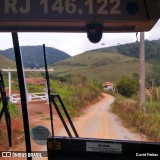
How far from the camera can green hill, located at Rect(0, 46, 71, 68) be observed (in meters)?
2.25

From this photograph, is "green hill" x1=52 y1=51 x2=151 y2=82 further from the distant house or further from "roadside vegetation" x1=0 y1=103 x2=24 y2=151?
"roadside vegetation" x1=0 y1=103 x2=24 y2=151

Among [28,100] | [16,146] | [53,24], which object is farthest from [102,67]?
[53,24]

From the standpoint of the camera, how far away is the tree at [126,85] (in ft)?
9.31

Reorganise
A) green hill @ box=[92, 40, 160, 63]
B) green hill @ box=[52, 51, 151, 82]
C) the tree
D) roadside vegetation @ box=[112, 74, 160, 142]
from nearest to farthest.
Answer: green hill @ box=[92, 40, 160, 63] → green hill @ box=[52, 51, 151, 82] → the tree → roadside vegetation @ box=[112, 74, 160, 142]

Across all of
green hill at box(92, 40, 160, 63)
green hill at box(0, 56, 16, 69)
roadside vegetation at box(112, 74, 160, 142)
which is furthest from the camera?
roadside vegetation at box(112, 74, 160, 142)

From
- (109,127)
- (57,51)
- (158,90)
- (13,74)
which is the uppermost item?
(57,51)

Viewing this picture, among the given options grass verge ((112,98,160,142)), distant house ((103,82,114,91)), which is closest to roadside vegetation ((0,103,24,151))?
distant house ((103,82,114,91))

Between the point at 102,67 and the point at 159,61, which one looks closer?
the point at 159,61

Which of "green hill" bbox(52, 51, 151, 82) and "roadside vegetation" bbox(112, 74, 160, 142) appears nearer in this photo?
"green hill" bbox(52, 51, 151, 82)

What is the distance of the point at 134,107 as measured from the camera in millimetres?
4695

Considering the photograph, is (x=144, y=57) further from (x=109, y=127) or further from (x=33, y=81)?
(x=109, y=127)

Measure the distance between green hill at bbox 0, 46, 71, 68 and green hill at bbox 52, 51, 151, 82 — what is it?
25 centimetres

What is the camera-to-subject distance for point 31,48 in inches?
89.0

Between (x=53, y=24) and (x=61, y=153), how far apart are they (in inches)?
29.8
